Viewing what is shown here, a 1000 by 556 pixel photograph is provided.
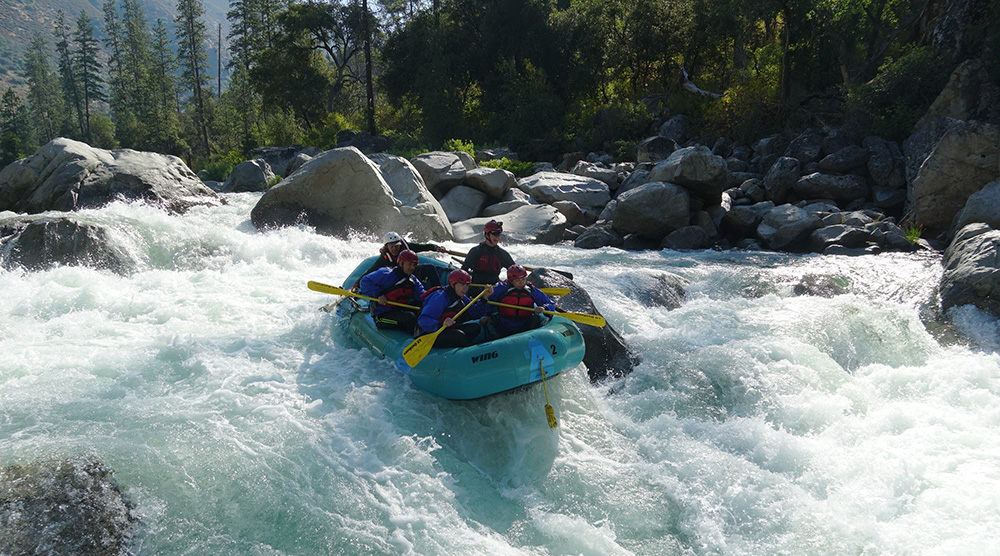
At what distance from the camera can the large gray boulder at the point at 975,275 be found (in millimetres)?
6777

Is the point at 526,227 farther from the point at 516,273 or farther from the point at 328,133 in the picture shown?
the point at 328,133

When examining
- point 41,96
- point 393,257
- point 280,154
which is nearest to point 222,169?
point 280,154

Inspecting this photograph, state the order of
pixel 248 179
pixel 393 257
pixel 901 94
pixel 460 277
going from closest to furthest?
pixel 460 277
pixel 393 257
pixel 901 94
pixel 248 179

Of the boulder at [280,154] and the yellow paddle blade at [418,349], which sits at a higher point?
the boulder at [280,154]

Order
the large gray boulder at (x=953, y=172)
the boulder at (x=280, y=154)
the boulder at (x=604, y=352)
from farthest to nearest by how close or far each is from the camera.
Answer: the boulder at (x=280, y=154) < the large gray boulder at (x=953, y=172) < the boulder at (x=604, y=352)

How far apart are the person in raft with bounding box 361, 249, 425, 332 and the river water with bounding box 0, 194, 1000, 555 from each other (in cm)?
49

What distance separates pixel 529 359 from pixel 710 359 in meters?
2.43

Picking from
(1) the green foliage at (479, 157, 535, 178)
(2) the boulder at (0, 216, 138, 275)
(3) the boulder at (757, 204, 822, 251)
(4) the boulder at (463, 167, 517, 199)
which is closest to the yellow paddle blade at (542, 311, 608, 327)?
(2) the boulder at (0, 216, 138, 275)

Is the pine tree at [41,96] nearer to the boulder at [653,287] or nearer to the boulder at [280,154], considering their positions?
the boulder at [280,154]

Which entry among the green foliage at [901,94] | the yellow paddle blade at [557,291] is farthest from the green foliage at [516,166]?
the yellow paddle blade at [557,291]

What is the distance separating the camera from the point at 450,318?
523cm

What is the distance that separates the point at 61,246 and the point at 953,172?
13.9 m

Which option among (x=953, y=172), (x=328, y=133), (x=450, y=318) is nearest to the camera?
(x=450, y=318)

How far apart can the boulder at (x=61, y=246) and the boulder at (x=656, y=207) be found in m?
8.63
